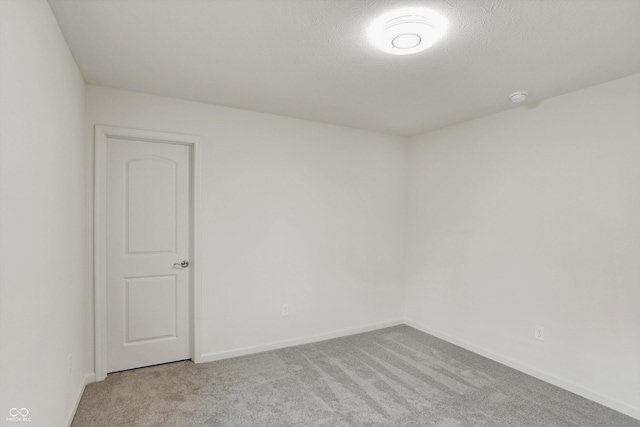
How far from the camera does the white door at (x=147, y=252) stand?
299cm

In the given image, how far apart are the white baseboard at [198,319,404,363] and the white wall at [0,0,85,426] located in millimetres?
1130

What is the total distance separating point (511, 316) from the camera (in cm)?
330

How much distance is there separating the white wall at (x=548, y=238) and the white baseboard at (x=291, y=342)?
626mm

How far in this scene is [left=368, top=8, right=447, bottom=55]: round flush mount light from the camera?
1.81m

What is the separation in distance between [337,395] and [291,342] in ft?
3.71

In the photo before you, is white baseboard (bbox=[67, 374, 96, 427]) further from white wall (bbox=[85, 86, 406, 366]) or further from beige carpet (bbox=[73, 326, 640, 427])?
white wall (bbox=[85, 86, 406, 366])

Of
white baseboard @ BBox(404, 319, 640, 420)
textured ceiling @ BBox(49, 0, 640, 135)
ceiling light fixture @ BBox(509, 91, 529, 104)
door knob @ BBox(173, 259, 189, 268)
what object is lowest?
white baseboard @ BBox(404, 319, 640, 420)

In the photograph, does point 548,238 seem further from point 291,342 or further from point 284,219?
point 291,342

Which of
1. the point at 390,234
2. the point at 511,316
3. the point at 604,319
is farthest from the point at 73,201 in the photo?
the point at 604,319

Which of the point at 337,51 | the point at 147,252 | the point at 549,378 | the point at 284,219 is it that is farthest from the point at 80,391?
the point at 549,378

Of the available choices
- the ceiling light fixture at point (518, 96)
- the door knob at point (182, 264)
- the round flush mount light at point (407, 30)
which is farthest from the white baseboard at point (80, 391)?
the ceiling light fixture at point (518, 96)

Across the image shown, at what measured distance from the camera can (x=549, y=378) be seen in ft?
9.73

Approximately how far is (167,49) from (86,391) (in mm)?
2657

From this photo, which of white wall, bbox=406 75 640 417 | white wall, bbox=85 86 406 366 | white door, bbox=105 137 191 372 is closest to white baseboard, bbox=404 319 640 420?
white wall, bbox=406 75 640 417
